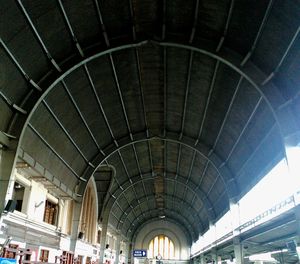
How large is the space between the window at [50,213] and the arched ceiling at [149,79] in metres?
2.35

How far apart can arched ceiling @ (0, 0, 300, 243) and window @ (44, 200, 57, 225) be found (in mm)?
2354

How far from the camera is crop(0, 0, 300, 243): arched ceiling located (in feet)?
59.2

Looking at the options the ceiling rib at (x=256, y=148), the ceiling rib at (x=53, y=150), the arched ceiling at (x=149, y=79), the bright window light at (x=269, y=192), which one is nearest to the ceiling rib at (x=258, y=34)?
the arched ceiling at (x=149, y=79)

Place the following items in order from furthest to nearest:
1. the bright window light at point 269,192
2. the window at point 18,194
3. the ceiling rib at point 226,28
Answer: the window at point 18,194 → the bright window light at point 269,192 → the ceiling rib at point 226,28

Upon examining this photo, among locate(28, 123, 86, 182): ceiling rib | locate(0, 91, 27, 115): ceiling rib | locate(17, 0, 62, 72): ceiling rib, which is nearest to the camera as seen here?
locate(17, 0, 62, 72): ceiling rib

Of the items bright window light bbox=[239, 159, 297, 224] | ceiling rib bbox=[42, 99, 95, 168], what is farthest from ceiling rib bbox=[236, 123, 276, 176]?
ceiling rib bbox=[42, 99, 95, 168]

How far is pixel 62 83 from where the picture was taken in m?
22.6

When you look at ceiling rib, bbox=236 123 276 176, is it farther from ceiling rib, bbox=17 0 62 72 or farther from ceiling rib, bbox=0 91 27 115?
ceiling rib, bbox=0 91 27 115

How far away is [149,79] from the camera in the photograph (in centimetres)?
2625

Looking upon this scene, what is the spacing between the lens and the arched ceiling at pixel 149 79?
18.0 meters

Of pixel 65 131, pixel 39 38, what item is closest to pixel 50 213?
pixel 65 131

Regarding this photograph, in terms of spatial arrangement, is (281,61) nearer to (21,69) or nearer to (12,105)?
(21,69)

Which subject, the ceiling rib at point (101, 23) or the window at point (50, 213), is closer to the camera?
the ceiling rib at point (101, 23)

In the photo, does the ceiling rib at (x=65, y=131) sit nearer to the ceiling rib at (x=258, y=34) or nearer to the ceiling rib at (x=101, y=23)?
the ceiling rib at (x=101, y=23)
